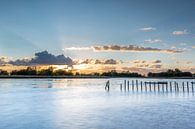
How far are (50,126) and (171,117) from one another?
992 centimetres

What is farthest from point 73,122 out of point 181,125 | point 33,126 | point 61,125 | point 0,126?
point 181,125

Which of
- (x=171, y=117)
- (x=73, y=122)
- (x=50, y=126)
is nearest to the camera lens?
(x=50, y=126)

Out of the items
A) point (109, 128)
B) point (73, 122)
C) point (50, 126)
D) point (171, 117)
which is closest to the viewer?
point (109, 128)

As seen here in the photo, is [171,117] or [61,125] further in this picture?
[171,117]

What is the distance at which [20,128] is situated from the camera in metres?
20.4

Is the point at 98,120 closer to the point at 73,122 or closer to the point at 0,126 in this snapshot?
the point at 73,122

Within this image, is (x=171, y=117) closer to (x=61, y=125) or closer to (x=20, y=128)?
(x=61, y=125)

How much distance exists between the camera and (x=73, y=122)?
909 inches

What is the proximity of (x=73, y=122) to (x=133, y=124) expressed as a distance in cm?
445

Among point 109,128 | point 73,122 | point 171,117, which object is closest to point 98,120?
point 73,122

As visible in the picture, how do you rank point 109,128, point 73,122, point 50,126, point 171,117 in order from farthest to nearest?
point 171,117 < point 73,122 < point 50,126 < point 109,128

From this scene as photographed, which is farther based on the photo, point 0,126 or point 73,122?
point 73,122

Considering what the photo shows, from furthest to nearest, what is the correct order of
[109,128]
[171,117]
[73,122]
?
[171,117], [73,122], [109,128]

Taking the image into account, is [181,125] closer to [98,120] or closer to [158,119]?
[158,119]
